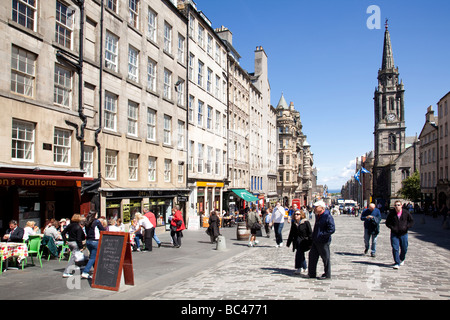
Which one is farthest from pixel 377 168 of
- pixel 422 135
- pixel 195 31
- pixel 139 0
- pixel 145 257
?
pixel 145 257

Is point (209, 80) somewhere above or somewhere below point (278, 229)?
above

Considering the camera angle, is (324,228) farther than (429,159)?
No

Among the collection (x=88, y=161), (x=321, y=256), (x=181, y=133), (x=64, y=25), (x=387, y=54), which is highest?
(x=387, y=54)

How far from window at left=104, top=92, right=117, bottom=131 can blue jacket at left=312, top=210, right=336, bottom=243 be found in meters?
14.0

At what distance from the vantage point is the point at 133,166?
875 inches

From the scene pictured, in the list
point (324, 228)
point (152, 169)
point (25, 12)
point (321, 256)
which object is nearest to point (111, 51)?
point (25, 12)

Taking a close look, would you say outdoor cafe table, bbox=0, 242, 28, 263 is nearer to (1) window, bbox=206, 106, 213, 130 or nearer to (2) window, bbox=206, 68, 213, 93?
(1) window, bbox=206, 106, 213, 130

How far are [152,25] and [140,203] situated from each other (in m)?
11.5

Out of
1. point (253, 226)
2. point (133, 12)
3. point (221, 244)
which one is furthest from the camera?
point (133, 12)

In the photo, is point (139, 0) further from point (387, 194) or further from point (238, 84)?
point (387, 194)

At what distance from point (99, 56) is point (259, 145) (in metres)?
36.4

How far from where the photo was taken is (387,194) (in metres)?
105

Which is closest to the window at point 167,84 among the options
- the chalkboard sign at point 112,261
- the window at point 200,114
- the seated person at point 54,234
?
the window at point 200,114

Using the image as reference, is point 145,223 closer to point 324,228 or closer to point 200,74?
point 324,228
